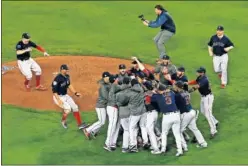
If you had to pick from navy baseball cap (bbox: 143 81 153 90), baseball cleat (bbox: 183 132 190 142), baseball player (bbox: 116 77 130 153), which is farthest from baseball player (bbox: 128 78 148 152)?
baseball cleat (bbox: 183 132 190 142)

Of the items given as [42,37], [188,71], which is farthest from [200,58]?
[42,37]

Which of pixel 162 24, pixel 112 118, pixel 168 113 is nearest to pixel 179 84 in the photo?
pixel 168 113

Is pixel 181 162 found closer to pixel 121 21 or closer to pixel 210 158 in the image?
pixel 210 158

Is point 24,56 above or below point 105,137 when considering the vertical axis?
above

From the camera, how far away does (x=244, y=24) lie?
2542 centimetres

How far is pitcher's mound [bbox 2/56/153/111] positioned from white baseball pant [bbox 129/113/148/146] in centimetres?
255

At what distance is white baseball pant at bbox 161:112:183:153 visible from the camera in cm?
A: 1501

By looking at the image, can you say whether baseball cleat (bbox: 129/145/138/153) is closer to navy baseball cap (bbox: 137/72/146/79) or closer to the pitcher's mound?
navy baseball cap (bbox: 137/72/146/79)

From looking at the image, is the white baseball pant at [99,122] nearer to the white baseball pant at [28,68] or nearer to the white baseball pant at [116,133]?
the white baseball pant at [116,133]

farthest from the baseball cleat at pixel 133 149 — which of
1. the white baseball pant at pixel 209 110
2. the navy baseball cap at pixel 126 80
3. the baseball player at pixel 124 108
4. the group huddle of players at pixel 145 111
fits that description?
the white baseball pant at pixel 209 110

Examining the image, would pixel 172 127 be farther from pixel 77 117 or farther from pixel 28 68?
pixel 28 68

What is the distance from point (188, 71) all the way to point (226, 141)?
5018 millimetres

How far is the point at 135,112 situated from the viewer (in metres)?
15.2

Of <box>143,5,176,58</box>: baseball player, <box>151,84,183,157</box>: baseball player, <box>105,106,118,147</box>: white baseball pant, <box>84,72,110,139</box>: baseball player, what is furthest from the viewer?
<box>143,5,176,58</box>: baseball player
